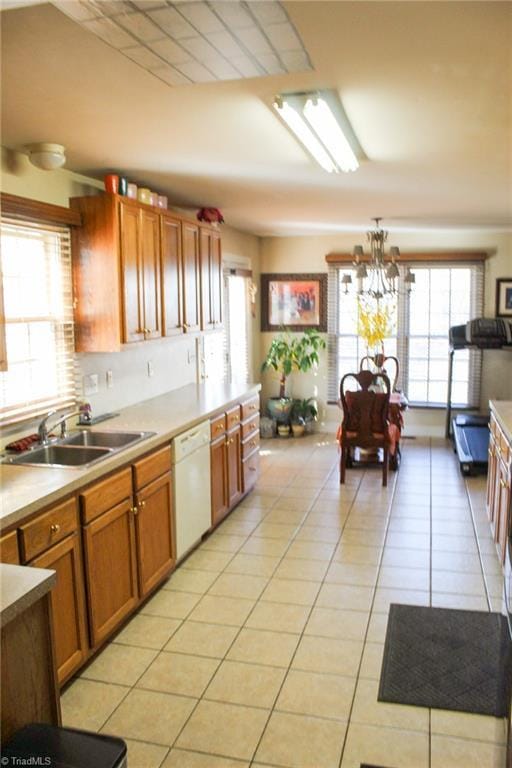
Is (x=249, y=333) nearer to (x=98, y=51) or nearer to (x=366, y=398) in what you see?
(x=366, y=398)

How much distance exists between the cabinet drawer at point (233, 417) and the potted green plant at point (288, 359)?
2835 millimetres

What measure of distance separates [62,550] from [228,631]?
1.04m

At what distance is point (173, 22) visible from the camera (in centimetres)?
163

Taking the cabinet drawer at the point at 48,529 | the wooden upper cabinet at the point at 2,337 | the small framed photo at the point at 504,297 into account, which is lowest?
the cabinet drawer at the point at 48,529

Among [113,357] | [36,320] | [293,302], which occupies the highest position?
[293,302]

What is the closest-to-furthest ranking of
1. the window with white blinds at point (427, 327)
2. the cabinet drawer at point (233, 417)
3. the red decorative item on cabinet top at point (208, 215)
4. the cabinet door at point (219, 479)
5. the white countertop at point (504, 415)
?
the white countertop at point (504, 415)
the cabinet door at point (219, 479)
the cabinet drawer at point (233, 417)
the red decorative item on cabinet top at point (208, 215)
the window with white blinds at point (427, 327)

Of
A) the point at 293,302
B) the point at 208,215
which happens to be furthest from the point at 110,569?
the point at 293,302

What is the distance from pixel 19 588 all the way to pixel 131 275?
2519mm

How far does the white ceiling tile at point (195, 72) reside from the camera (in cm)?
191

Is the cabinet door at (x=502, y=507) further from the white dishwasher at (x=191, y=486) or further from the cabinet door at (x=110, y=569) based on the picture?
the cabinet door at (x=110, y=569)

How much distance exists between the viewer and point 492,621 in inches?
126

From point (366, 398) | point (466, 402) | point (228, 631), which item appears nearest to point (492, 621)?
point (228, 631)

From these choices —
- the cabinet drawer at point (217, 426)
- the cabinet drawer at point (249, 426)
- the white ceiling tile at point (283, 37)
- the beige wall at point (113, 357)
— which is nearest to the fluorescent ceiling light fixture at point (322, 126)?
the white ceiling tile at point (283, 37)

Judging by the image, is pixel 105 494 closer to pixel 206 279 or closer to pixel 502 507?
pixel 502 507
